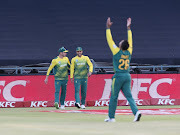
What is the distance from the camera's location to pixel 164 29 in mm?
31359

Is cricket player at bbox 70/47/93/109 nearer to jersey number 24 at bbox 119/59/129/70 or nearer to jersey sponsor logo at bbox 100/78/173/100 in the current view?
jersey sponsor logo at bbox 100/78/173/100

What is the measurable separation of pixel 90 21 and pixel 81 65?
13.0 metres

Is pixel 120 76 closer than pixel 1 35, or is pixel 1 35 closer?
pixel 120 76

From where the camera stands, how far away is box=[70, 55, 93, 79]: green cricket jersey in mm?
18422

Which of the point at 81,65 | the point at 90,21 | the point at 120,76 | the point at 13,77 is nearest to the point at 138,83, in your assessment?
the point at 81,65

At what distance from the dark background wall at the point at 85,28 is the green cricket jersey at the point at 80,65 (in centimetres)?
1140

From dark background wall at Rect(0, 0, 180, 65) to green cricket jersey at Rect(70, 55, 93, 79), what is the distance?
11.4m

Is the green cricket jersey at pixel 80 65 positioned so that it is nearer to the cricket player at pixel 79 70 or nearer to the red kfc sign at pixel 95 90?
the cricket player at pixel 79 70

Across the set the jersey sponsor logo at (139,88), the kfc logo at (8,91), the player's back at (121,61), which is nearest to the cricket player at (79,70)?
the jersey sponsor logo at (139,88)

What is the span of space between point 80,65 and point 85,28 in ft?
42.1

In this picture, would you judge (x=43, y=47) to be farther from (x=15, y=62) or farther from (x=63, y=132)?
(x=63, y=132)

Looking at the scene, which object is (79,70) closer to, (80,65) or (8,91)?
(80,65)

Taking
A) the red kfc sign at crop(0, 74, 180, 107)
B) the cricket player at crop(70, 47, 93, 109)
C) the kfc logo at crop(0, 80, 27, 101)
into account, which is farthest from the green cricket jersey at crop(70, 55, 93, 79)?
the kfc logo at crop(0, 80, 27, 101)

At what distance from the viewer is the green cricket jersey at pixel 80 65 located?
18422 mm
